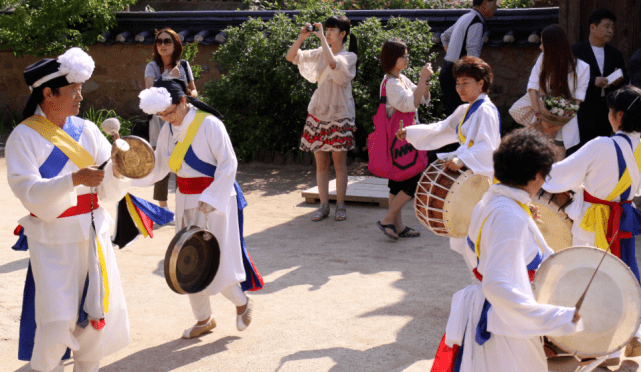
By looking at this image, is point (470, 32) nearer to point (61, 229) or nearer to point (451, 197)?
point (451, 197)

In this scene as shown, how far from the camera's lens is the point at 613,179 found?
3.42 m

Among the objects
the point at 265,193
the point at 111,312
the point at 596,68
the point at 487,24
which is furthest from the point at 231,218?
the point at 487,24

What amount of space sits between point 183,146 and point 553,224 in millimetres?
2139

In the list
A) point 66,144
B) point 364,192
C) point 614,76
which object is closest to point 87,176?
point 66,144

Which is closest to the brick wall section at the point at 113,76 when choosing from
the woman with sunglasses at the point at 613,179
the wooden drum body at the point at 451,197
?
the wooden drum body at the point at 451,197

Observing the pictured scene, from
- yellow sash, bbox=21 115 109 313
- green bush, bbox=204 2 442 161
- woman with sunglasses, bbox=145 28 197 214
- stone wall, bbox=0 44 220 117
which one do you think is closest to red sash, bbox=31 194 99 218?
yellow sash, bbox=21 115 109 313

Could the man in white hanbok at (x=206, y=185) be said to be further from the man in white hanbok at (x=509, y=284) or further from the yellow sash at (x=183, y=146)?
the man in white hanbok at (x=509, y=284)

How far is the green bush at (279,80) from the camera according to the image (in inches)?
325

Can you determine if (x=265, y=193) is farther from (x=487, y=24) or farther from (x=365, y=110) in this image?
(x=487, y=24)

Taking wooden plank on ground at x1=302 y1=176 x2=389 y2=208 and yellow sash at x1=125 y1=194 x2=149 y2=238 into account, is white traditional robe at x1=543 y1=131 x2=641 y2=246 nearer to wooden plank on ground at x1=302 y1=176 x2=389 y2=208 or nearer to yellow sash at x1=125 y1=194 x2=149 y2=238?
yellow sash at x1=125 y1=194 x2=149 y2=238

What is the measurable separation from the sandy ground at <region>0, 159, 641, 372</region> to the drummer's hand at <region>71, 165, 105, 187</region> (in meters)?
1.23

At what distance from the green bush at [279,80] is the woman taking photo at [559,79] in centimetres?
277

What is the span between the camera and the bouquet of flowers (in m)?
5.15

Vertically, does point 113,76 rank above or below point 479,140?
above
